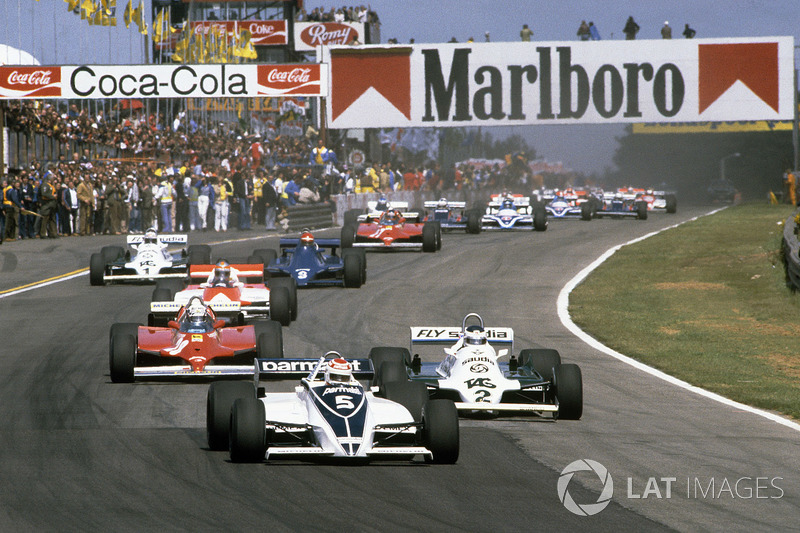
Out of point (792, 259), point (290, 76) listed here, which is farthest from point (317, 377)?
point (290, 76)

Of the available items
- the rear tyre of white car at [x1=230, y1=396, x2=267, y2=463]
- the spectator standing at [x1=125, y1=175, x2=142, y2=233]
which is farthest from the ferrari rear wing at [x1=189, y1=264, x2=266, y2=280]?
the spectator standing at [x1=125, y1=175, x2=142, y2=233]

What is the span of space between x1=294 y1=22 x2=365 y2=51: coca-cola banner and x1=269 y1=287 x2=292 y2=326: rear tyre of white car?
56.6m

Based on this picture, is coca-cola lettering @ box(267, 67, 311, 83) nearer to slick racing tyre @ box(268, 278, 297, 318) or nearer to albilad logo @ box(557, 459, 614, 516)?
slick racing tyre @ box(268, 278, 297, 318)

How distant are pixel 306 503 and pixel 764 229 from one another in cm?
3233


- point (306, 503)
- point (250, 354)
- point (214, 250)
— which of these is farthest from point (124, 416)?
point (214, 250)

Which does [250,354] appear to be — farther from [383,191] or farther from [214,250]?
[383,191]

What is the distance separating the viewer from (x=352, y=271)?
22469mm

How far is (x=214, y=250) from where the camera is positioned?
3069cm

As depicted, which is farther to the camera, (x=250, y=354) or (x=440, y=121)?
(x=440, y=121)

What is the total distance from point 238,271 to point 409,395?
973 cm

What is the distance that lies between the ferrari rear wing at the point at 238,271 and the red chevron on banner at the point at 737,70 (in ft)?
99.5

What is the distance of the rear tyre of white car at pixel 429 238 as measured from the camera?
97.9 feet

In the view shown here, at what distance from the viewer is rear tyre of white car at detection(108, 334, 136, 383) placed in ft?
42.9

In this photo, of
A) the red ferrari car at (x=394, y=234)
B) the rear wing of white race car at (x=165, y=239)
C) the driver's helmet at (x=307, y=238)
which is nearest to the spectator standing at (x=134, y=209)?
the red ferrari car at (x=394, y=234)
